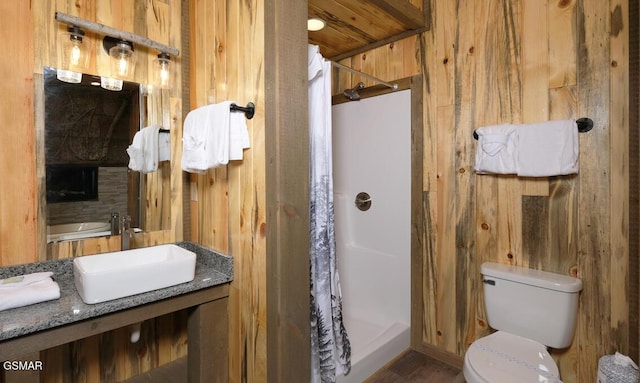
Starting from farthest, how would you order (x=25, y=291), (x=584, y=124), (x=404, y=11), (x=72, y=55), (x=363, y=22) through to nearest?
(x=363, y=22) → (x=404, y=11) → (x=584, y=124) → (x=72, y=55) → (x=25, y=291)

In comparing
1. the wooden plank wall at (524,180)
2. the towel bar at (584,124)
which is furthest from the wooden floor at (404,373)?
the towel bar at (584,124)

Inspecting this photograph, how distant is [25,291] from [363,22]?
2253 millimetres

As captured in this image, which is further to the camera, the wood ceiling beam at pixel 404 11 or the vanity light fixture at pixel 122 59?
the wood ceiling beam at pixel 404 11

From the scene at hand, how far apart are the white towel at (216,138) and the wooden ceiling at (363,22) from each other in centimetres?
98

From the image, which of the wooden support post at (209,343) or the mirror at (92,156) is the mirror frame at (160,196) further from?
the wooden support post at (209,343)

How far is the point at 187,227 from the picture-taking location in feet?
6.10

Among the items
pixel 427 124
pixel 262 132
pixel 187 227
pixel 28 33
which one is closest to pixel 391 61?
pixel 427 124

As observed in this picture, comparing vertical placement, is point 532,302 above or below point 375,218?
below

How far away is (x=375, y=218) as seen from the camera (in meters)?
2.57

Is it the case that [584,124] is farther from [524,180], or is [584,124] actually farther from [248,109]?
[248,109]

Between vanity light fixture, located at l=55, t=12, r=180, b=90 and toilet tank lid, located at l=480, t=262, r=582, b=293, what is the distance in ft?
6.92

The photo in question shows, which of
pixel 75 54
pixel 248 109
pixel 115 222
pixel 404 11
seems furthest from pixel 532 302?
pixel 75 54

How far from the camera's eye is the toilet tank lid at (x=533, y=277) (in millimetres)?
1594

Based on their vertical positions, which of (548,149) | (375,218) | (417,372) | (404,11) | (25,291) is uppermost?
(404,11)
